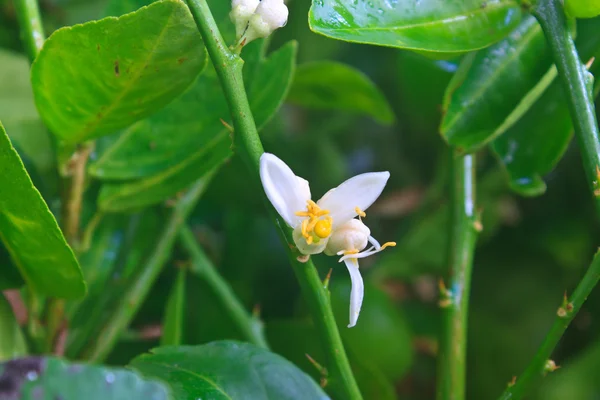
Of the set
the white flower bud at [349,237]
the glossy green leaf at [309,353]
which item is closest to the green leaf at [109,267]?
the glossy green leaf at [309,353]

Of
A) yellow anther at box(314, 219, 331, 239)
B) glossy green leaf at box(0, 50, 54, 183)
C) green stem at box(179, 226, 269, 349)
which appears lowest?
green stem at box(179, 226, 269, 349)

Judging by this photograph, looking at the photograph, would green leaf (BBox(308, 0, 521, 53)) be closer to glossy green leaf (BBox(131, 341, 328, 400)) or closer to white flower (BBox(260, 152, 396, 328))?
white flower (BBox(260, 152, 396, 328))

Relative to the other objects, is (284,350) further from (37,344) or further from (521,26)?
(521,26)

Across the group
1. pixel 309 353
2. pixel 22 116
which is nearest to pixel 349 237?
pixel 309 353

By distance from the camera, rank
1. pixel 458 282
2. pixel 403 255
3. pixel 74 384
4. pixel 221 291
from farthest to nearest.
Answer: pixel 403 255, pixel 221 291, pixel 458 282, pixel 74 384

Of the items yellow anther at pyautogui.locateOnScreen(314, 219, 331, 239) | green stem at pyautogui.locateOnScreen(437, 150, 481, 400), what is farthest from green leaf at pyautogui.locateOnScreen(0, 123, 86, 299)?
green stem at pyautogui.locateOnScreen(437, 150, 481, 400)

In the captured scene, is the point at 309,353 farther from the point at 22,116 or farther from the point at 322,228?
the point at 22,116
